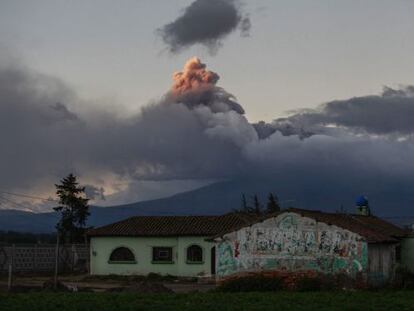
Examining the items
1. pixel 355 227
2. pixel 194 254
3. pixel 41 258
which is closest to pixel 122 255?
pixel 194 254

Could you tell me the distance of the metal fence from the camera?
50.0m

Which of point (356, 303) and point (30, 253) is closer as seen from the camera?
point (356, 303)

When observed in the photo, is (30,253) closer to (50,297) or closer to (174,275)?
(174,275)

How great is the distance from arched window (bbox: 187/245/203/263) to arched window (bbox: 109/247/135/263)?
12.2 ft

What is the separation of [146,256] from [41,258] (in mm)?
8919

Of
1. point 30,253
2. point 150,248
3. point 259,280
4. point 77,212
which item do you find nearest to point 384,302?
point 259,280

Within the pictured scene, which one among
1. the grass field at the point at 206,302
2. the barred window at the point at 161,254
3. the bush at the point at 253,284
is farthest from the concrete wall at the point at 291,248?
the barred window at the point at 161,254

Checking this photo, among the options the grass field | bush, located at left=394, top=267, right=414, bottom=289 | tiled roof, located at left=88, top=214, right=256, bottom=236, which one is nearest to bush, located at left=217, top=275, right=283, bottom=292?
the grass field

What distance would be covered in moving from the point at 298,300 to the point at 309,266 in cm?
891

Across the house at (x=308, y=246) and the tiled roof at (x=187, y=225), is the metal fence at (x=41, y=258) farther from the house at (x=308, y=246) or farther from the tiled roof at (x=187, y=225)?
the house at (x=308, y=246)

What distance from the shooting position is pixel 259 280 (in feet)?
112

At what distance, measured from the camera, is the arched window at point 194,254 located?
155 feet

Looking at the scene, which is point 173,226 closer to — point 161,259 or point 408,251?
point 161,259

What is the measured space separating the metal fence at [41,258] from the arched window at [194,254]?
1033cm
